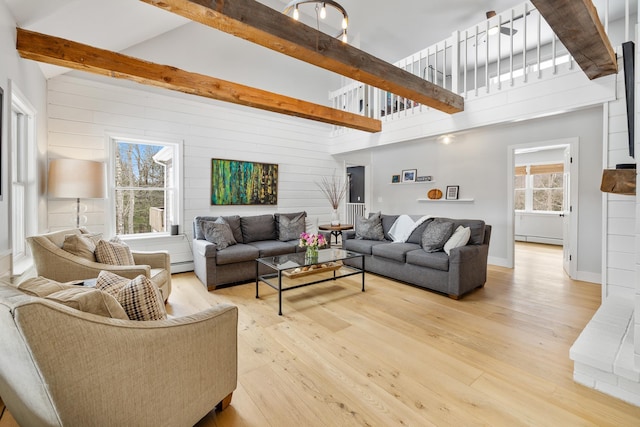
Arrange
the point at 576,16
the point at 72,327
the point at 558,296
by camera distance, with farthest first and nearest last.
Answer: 1. the point at 558,296
2. the point at 576,16
3. the point at 72,327

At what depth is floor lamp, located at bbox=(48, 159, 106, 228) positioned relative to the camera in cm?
317

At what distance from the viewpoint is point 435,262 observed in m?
3.51

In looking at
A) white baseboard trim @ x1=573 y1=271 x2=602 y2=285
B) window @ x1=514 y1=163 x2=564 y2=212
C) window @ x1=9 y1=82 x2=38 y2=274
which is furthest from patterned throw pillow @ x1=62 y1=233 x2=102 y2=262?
window @ x1=514 y1=163 x2=564 y2=212

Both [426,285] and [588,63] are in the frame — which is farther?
[426,285]

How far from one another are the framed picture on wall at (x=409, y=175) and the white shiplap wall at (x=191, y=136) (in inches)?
56.4

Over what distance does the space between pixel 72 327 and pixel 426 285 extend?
3.44m

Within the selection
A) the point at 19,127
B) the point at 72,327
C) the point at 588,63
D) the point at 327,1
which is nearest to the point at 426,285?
the point at 588,63

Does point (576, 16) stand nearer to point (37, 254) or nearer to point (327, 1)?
point (327, 1)

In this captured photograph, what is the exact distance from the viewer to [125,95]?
4145mm

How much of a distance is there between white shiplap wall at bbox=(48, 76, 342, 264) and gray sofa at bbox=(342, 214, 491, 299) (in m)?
2.24

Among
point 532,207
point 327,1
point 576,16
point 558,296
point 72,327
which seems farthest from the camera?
point 532,207

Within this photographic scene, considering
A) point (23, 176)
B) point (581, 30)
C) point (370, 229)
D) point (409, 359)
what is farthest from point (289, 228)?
point (581, 30)

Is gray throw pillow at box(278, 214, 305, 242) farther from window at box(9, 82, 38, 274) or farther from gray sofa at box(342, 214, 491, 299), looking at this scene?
window at box(9, 82, 38, 274)

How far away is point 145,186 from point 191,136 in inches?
40.7
